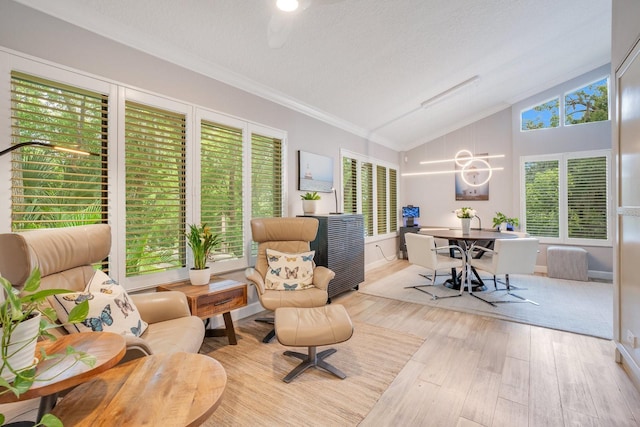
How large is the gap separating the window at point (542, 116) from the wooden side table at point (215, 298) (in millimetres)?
6272

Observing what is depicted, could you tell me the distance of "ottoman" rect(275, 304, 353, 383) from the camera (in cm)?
204

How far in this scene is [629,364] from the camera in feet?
6.87

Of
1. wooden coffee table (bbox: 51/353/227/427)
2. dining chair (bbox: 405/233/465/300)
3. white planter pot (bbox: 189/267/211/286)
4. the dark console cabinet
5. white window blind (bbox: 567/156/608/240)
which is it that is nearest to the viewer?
wooden coffee table (bbox: 51/353/227/427)

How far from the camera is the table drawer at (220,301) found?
239 cm

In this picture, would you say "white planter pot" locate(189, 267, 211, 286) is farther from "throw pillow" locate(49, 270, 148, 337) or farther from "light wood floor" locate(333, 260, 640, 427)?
"light wood floor" locate(333, 260, 640, 427)

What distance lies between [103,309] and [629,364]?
3.52 metres

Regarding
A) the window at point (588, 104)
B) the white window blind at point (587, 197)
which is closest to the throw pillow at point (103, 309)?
the white window blind at point (587, 197)

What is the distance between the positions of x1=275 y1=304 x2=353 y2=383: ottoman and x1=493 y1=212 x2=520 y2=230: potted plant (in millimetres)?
4511

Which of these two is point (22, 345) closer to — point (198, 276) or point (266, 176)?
point (198, 276)

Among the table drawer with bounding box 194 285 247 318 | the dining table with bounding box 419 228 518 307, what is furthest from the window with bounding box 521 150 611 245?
the table drawer with bounding box 194 285 247 318

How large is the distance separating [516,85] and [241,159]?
5114 millimetres

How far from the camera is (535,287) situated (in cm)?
451

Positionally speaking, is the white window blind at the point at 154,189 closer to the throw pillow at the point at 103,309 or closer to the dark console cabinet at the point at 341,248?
the throw pillow at the point at 103,309

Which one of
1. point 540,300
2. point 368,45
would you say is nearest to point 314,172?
point 368,45
